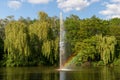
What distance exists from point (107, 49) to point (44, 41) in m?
11.0

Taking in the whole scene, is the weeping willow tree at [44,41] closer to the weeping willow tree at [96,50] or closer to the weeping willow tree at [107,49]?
the weeping willow tree at [96,50]

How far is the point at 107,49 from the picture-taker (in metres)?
55.6

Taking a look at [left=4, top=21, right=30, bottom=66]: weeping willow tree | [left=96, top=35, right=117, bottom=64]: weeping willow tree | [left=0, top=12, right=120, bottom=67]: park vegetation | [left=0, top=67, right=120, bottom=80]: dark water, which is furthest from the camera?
[left=96, top=35, right=117, bottom=64]: weeping willow tree

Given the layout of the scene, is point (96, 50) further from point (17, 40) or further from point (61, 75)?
point (61, 75)

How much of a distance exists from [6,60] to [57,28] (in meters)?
13.8

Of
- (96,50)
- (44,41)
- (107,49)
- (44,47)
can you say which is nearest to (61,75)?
(44,47)

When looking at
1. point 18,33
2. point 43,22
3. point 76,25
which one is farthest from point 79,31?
point 18,33

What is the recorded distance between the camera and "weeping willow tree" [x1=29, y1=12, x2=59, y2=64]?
54500 millimetres

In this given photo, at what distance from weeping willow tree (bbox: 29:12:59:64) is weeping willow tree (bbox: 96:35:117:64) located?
8.01 m

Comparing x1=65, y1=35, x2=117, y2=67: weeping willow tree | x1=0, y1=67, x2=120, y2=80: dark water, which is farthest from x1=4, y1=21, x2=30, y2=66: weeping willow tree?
x1=0, y1=67, x2=120, y2=80: dark water

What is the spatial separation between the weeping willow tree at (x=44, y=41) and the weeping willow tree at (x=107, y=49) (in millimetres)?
8007

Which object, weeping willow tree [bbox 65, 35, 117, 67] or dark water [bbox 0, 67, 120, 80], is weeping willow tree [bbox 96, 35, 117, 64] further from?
dark water [bbox 0, 67, 120, 80]

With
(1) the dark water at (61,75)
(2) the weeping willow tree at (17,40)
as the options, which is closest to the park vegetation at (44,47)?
(2) the weeping willow tree at (17,40)

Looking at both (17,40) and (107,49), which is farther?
(107,49)
